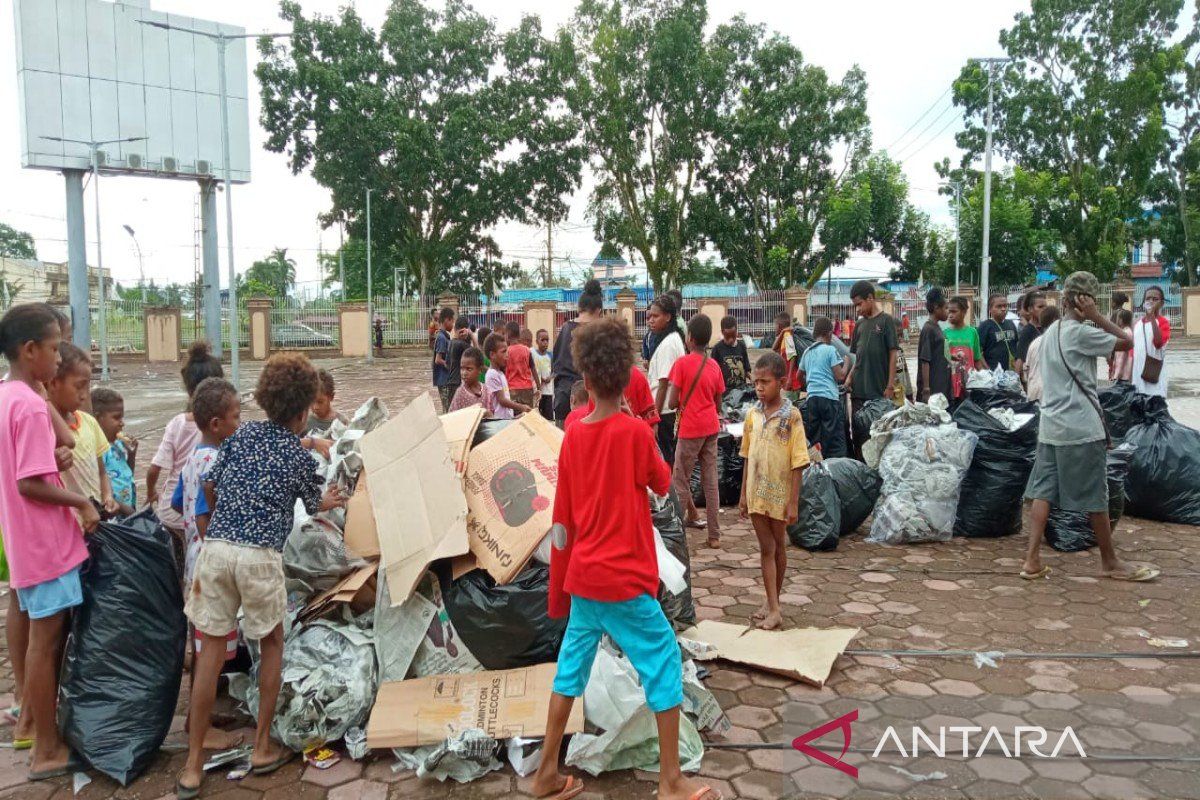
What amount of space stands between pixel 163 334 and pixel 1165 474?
2997 cm

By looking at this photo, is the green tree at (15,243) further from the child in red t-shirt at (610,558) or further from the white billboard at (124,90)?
the child in red t-shirt at (610,558)

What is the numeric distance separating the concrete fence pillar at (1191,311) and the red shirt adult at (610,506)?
101 feet

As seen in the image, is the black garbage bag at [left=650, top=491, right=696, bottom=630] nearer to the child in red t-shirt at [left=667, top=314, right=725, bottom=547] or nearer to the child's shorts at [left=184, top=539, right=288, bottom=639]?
the child in red t-shirt at [left=667, top=314, right=725, bottom=547]

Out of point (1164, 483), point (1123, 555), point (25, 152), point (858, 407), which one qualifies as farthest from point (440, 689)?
point (25, 152)

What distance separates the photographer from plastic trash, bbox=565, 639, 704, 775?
291 centimetres

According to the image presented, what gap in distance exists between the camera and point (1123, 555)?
17.7ft

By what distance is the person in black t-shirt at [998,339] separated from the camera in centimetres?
873

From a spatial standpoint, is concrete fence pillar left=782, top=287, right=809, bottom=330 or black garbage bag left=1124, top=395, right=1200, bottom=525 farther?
concrete fence pillar left=782, top=287, right=809, bottom=330

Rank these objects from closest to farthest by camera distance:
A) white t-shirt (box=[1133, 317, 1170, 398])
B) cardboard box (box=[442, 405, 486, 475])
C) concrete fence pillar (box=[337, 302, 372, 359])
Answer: cardboard box (box=[442, 405, 486, 475]), white t-shirt (box=[1133, 317, 1170, 398]), concrete fence pillar (box=[337, 302, 372, 359])

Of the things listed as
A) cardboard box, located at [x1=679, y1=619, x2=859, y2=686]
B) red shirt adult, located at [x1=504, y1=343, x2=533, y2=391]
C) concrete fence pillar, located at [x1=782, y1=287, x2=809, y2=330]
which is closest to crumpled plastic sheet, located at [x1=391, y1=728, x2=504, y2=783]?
cardboard box, located at [x1=679, y1=619, x2=859, y2=686]

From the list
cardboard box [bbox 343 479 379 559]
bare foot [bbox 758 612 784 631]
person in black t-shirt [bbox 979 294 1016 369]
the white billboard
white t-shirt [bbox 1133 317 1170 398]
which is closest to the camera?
cardboard box [bbox 343 479 379 559]

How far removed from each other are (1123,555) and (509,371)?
5166 millimetres

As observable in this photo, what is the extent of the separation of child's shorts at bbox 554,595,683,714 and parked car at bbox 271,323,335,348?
2884cm

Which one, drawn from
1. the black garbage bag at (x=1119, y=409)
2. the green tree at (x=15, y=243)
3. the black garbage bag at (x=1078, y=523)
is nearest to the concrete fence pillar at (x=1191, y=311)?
the black garbage bag at (x=1119, y=409)
